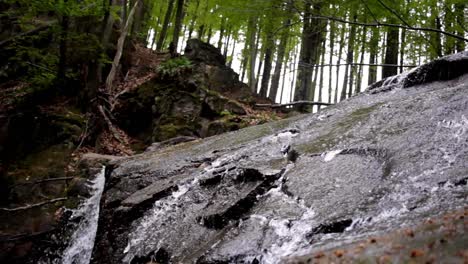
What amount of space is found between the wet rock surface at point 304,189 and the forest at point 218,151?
20 millimetres

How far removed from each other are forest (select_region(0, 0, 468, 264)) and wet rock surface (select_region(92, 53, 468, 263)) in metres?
0.02

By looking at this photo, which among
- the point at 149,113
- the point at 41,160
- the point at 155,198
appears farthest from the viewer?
the point at 149,113

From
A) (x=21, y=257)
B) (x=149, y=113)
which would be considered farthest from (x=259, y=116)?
(x=21, y=257)

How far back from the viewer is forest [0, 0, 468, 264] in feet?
11.2

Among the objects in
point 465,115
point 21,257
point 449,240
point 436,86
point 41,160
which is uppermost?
point 436,86

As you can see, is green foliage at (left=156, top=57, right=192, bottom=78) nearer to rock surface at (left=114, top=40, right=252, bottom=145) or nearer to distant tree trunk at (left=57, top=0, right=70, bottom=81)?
rock surface at (left=114, top=40, right=252, bottom=145)

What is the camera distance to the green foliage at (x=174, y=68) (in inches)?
516

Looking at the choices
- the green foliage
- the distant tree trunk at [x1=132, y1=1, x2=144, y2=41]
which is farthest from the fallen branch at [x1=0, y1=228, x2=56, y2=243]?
the distant tree trunk at [x1=132, y1=1, x2=144, y2=41]

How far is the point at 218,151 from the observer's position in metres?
6.29

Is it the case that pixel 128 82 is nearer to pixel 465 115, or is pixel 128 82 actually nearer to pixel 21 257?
pixel 21 257

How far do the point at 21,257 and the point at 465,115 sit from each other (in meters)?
8.12

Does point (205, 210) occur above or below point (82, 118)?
below

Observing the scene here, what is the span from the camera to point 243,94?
15086 mm

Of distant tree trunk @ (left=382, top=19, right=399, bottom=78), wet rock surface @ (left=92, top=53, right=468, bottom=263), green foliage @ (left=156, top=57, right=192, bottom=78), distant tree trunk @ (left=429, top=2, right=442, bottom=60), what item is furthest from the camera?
green foliage @ (left=156, top=57, right=192, bottom=78)
